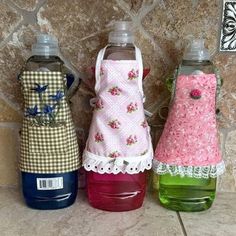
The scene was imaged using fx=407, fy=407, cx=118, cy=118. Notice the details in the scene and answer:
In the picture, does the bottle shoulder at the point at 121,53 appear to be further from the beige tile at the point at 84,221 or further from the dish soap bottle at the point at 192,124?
the beige tile at the point at 84,221

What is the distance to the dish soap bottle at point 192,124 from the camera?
0.67 metres

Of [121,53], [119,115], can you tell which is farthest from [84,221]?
[121,53]

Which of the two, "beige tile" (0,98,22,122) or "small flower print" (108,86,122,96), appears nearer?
"small flower print" (108,86,122,96)

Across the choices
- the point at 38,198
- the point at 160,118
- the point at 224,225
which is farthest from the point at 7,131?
the point at 224,225

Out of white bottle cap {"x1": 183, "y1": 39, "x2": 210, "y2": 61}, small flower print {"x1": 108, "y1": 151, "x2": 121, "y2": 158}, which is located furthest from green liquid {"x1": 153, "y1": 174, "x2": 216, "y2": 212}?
white bottle cap {"x1": 183, "y1": 39, "x2": 210, "y2": 61}

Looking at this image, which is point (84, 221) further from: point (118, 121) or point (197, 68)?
point (197, 68)

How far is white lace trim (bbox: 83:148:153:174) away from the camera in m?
0.67

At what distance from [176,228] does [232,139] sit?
0.72ft

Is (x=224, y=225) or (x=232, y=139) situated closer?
(x=224, y=225)

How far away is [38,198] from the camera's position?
708 millimetres

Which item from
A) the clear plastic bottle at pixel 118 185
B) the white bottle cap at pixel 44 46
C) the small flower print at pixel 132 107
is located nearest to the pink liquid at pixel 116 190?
the clear plastic bottle at pixel 118 185

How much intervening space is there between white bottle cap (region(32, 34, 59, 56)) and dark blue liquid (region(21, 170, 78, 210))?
0.21m

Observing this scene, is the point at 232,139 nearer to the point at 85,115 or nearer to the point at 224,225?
the point at 224,225

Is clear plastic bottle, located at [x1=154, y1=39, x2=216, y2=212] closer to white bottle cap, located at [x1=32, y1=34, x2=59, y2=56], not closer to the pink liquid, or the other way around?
the pink liquid
